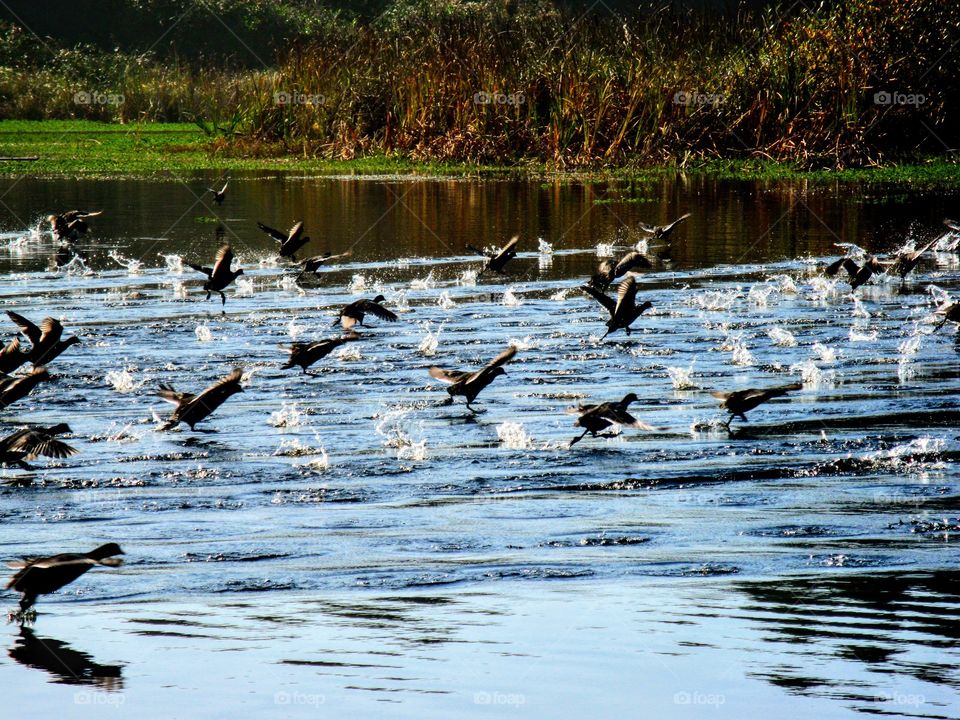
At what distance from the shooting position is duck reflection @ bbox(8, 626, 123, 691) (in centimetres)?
498

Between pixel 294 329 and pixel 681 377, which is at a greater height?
pixel 294 329

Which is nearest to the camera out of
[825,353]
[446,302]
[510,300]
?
[825,353]

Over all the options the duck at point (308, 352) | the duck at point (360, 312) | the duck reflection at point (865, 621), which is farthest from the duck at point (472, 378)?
the duck reflection at point (865, 621)

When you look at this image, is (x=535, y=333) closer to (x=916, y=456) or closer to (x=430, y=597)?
(x=916, y=456)

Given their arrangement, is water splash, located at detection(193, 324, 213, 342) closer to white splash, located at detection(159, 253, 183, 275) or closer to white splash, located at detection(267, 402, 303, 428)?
white splash, located at detection(267, 402, 303, 428)

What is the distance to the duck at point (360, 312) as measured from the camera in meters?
11.9

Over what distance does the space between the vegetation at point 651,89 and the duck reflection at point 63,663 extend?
22.5 metres

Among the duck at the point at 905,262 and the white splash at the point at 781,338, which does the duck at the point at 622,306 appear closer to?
the white splash at the point at 781,338

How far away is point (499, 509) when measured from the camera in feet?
23.4

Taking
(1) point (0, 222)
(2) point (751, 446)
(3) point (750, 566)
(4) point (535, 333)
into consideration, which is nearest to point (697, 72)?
(1) point (0, 222)

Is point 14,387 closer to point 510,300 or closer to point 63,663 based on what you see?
point 63,663

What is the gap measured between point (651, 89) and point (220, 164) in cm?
978

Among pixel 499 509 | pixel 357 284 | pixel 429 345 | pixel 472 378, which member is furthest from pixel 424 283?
pixel 499 509

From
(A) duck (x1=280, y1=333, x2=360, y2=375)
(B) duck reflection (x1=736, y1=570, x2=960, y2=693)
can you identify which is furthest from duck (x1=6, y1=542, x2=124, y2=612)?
(A) duck (x1=280, y1=333, x2=360, y2=375)
